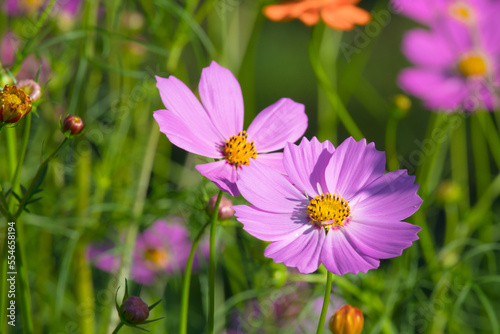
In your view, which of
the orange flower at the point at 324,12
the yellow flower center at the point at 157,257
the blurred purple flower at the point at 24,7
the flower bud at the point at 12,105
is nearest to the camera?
the flower bud at the point at 12,105

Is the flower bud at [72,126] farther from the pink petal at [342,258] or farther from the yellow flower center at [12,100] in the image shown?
the pink petal at [342,258]

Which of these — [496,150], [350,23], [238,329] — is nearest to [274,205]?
[350,23]

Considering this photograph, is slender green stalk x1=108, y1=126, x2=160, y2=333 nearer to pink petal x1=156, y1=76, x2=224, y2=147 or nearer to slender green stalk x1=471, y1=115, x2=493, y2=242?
pink petal x1=156, y1=76, x2=224, y2=147

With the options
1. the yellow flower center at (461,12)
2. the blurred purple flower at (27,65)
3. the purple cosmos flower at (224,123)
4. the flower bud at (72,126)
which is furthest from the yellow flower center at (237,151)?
the yellow flower center at (461,12)

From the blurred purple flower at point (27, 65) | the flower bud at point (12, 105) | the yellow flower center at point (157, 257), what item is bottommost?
Result: the yellow flower center at point (157, 257)

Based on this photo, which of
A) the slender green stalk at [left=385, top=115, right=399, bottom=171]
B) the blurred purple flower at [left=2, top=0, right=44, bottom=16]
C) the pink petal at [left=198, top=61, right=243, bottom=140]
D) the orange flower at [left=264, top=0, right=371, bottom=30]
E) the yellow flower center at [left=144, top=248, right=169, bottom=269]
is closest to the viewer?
the pink petal at [left=198, top=61, right=243, bottom=140]

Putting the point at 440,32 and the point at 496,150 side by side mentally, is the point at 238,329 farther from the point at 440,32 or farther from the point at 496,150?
the point at 440,32

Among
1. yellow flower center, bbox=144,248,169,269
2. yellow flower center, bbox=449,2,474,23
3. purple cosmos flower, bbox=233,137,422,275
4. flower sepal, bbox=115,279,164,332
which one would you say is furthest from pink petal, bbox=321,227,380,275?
yellow flower center, bbox=449,2,474,23
